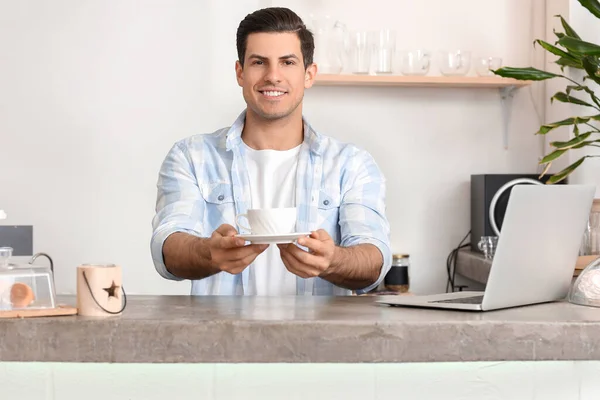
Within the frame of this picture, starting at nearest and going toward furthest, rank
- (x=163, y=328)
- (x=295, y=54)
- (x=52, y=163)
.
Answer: (x=163, y=328)
(x=295, y=54)
(x=52, y=163)

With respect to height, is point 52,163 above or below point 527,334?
above

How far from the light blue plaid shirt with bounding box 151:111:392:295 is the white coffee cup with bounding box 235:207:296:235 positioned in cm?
57

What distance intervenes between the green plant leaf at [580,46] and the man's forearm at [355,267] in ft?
4.25

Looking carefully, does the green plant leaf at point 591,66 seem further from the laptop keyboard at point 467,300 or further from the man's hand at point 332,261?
the laptop keyboard at point 467,300

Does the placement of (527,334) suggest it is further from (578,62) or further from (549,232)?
(578,62)

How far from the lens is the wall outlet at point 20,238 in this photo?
364 centimetres

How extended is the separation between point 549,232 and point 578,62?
1.65m

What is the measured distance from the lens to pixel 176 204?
2.21 metres

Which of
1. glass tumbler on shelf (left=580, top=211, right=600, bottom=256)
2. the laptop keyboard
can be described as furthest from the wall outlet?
A: the laptop keyboard

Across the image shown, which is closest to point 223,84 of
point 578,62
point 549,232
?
point 578,62

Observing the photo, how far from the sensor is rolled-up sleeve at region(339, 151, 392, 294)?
Result: 216 cm

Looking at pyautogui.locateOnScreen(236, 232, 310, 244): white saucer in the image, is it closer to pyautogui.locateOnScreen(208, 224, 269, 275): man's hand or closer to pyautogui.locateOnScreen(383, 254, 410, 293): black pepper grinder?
pyautogui.locateOnScreen(208, 224, 269, 275): man's hand

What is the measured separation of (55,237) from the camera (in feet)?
12.2

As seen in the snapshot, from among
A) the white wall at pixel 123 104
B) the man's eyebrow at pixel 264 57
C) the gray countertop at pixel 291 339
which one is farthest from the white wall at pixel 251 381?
the white wall at pixel 123 104
